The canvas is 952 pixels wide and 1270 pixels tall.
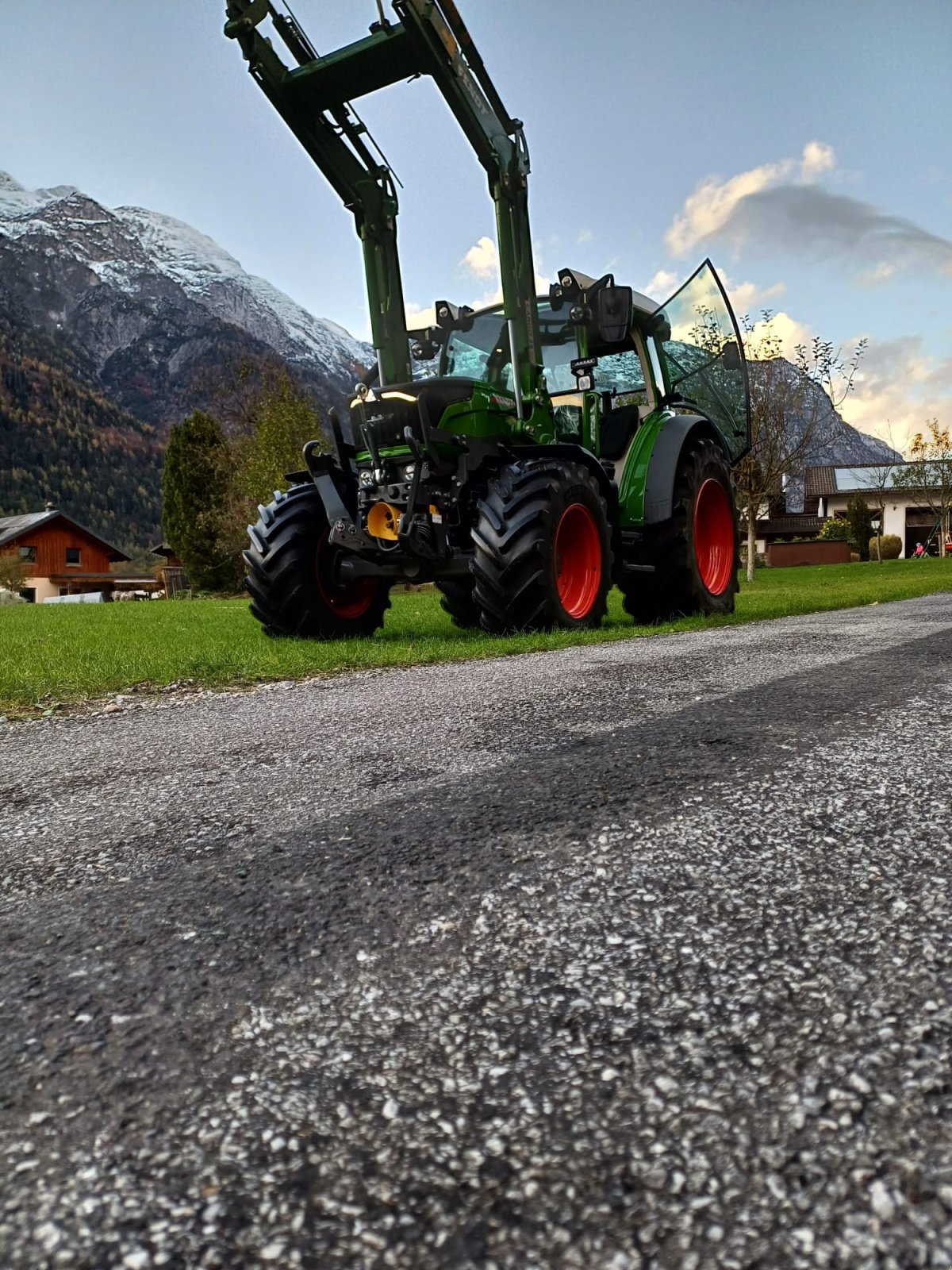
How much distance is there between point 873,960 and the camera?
1336mm

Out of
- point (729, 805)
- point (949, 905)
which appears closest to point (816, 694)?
point (729, 805)

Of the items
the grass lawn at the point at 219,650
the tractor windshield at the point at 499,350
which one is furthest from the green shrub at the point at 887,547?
the tractor windshield at the point at 499,350

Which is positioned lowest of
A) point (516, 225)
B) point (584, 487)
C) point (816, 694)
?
point (816, 694)

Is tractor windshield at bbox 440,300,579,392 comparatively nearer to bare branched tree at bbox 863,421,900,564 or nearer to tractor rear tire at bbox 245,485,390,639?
tractor rear tire at bbox 245,485,390,639

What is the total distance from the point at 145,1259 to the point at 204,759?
7.44 ft

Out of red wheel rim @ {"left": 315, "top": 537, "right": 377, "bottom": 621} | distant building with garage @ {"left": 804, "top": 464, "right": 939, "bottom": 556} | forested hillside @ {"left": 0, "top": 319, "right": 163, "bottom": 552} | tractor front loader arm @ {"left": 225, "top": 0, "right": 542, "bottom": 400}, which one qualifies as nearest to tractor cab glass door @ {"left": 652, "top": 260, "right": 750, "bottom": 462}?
tractor front loader arm @ {"left": 225, "top": 0, "right": 542, "bottom": 400}

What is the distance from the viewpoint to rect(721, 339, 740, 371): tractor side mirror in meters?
8.69

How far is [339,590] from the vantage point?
7770 mm

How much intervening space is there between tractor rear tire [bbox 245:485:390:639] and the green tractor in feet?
0.05

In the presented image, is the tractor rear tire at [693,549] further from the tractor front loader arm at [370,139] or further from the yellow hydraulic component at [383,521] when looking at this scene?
the yellow hydraulic component at [383,521]

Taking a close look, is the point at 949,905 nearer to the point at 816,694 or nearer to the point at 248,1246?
the point at 248,1246

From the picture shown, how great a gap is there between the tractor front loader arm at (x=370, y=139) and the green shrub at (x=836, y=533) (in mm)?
44083

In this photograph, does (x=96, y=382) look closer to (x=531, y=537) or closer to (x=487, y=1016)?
(x=531, y=537)

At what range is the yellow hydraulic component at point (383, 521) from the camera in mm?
6785
